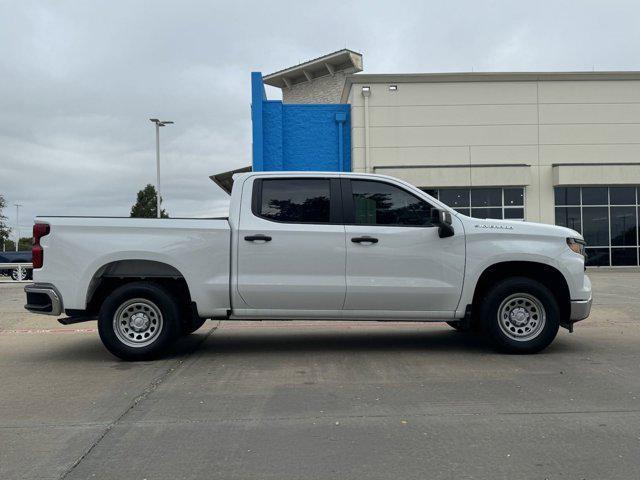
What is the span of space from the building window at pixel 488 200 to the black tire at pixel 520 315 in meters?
17.9

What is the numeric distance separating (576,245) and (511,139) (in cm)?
1877

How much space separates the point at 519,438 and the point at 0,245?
68063mm

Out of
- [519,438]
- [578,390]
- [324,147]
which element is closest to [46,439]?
[519,438]

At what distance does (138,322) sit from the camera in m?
6.61

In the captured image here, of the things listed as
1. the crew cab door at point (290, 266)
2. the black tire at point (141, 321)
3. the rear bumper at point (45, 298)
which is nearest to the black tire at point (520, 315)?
the crew cab door at point (290, 266)

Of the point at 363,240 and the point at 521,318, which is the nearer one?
the point at 363,240

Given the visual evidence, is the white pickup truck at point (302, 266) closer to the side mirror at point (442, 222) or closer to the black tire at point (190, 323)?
the side mirror at point (442, 222)

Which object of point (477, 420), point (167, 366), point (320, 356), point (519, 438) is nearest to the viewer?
point (519, 438)

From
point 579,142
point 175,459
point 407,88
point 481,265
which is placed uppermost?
point 407,88

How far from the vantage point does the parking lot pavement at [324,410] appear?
364 cm

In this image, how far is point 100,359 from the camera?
6.91 meters

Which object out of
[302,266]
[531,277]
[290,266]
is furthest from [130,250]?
[531,277]

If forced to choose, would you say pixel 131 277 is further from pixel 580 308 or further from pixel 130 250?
pixel 580 308

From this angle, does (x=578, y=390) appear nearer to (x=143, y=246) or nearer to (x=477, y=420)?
(x=477, y=420)
